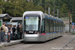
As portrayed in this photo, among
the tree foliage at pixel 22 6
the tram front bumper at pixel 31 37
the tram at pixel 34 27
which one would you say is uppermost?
the tree foliage at pixel 22 6

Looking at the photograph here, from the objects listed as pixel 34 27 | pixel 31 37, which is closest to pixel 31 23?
pixel 34 27

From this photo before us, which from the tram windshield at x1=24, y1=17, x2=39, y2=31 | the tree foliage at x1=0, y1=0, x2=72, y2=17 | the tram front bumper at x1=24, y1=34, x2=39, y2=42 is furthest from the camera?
the tree foliage at x1=0, y1=0, x2=72, y2=17

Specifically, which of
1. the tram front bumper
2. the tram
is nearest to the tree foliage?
the tram

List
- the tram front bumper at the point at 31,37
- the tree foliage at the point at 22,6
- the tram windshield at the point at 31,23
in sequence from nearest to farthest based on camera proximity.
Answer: the tram front bumper at the point at 31,37, the tram windshield at the point at 31,23, the tree foliage at the point at 22,6

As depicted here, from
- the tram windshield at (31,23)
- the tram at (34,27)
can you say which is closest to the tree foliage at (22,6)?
the tram at (34,27)

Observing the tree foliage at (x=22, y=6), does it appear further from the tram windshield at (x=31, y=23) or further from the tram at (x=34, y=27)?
the tram windshield at (x=31, y=23)

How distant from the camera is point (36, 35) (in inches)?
870

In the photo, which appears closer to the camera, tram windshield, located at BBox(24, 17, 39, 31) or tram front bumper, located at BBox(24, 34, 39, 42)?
tram front bumper, located at BBox(24, 34, 39, 42)

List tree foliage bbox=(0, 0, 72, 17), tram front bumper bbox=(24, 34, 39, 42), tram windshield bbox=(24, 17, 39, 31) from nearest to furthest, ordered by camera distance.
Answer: tram front bumper bbox=(24, 34, 39, 42) → tram windshield bbox=(24, 17, 39, 31) → tree foliage bbox=(0, 0, 72, 17)

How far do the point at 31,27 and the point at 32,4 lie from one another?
140 feet

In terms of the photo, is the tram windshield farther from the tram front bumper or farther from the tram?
the tram front bumper

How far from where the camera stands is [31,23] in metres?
22.5

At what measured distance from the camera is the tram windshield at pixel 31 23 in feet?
73.0

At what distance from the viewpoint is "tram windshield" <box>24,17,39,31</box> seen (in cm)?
2225
